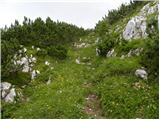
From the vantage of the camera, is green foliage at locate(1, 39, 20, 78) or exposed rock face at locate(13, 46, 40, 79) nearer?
green foliage at locate(1, 39, 20, 78)

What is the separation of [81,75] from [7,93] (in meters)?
6.81

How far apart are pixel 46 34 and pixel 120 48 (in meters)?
10.9

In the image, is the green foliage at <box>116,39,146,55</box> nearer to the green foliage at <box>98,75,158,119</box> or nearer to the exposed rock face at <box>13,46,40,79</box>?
the green foliage at <box>98,75,158,119</box>

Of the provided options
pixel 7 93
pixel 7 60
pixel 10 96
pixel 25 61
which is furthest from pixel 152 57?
pixel 25 61

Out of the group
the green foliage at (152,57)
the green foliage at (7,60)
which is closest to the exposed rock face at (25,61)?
the green foliage at (7,60)

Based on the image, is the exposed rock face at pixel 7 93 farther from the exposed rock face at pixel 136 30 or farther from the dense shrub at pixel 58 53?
the exposed rock face at pixel 136 30

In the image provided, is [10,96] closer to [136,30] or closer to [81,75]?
[81,75]

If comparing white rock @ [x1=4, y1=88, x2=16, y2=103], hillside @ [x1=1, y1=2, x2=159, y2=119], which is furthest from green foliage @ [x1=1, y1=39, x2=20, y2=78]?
white rock @ [x1=4, y1=88, x2=16, y2=103]

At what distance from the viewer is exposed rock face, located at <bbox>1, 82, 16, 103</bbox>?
87.8ft

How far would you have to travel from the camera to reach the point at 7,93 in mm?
27312

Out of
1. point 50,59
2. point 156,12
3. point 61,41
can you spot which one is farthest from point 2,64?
point 156,12

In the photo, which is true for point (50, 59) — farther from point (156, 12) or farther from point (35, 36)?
point (156, 12)

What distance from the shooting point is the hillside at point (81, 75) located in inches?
952

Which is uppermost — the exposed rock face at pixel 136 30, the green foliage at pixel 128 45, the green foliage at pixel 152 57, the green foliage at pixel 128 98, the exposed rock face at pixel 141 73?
the exposed rock face at pixel 136 30
